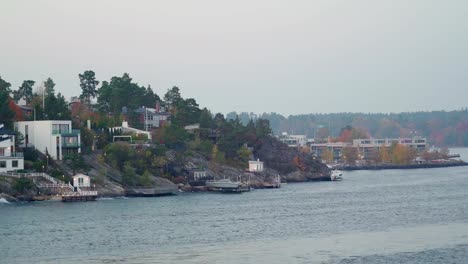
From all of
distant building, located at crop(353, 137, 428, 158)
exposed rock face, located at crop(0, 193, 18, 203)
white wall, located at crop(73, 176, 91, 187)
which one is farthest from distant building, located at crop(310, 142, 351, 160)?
exposed rock face, located at crop(0, 193, 18, 203)

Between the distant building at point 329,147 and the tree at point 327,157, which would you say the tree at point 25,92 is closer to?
the tree at point 327,157

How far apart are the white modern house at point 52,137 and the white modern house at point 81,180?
4532mm

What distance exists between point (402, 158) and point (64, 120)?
235 ft

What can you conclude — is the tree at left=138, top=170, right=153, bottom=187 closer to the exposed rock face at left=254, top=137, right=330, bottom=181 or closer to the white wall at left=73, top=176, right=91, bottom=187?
the white wall at left=73, top=176, right=91, bottom=187

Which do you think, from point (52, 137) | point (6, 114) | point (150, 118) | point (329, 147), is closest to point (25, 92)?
point (150, 118)

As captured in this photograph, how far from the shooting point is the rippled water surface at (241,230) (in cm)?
3306

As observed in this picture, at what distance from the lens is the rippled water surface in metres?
33.1

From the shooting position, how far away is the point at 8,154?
59469mm

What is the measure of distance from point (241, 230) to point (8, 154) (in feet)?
79.6

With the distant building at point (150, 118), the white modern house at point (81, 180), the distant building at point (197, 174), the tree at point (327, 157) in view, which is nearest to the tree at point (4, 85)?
the distant building at point (150, 118)

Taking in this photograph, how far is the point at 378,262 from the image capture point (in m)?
31.4

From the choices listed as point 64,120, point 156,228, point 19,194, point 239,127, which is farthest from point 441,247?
point 239,127

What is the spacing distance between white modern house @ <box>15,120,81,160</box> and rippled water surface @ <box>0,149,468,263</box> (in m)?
8.78

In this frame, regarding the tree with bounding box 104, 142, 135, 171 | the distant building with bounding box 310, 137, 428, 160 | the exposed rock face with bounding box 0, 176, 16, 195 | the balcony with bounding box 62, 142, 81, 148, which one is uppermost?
the distant building with bounding box 310, 137, 428, 160
